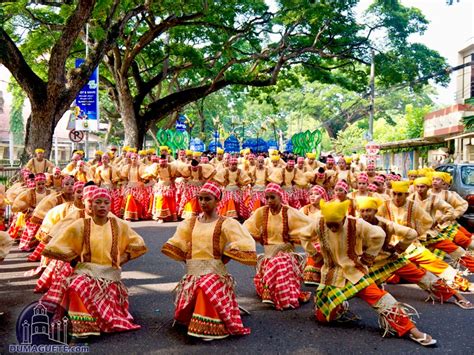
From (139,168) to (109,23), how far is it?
3.99m

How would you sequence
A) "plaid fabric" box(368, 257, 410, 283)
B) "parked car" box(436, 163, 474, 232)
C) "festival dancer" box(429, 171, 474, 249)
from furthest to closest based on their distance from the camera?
"parked car" box(436, 163, 474, 232), "festival dancer" box(429, 171, 474, 249), "plaid fabric" box(368, 257, 410, 283)

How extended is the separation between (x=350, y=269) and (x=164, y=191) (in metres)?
8.76

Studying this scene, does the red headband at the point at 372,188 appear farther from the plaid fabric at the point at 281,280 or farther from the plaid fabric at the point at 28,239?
the plaid fabric at the point at 28,239

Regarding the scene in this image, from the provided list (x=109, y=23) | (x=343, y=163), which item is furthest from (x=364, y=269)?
(x=109, y=23)

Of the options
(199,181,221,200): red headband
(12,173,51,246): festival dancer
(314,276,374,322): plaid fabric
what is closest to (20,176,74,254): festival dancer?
(12,173,51,246): festival dancer

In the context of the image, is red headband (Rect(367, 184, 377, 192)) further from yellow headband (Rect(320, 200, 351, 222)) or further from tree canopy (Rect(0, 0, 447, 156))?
tree canopy (Rect(0, 0, 447, 156))

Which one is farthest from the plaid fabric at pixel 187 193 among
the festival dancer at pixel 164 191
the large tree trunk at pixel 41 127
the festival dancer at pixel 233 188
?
the large tree trunk at pixel 41 127

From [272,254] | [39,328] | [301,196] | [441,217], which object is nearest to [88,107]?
[301,196]

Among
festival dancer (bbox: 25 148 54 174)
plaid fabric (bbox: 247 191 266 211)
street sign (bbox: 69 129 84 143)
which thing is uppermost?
street sign (bbox: 69 129 84 143)

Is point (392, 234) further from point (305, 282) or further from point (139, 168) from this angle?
point (139, 168)

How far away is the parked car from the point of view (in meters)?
10.3

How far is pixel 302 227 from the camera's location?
593 centimetres

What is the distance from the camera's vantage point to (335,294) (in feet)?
16.7

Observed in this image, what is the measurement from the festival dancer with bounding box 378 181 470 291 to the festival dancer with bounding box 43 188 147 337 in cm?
322
